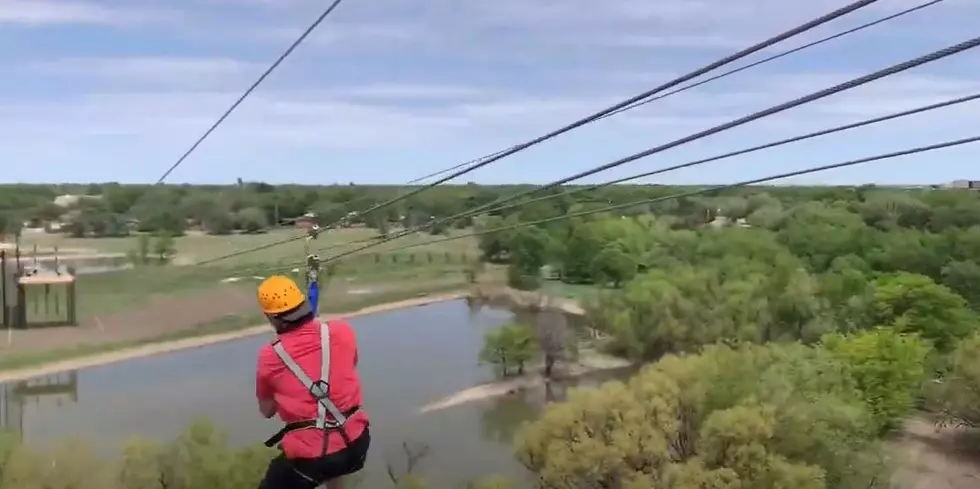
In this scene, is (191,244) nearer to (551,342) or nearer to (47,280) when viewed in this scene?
(47,280)

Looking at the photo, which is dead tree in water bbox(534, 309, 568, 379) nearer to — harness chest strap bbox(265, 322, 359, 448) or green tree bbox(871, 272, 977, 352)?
green tree bbox(871, 272, 977, 352)

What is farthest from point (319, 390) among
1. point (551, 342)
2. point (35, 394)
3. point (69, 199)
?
point (69, 199)

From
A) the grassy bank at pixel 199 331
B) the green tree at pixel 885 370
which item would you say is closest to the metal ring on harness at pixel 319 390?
the green tree at pixel 885 370

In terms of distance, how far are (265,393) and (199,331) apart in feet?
62.3

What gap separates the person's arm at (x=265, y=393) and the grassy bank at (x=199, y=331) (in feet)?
57.7

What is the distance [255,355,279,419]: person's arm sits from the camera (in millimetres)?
1912

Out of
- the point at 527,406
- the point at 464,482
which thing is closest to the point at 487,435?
the point at 527,406

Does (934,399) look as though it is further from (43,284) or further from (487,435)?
(43,284)

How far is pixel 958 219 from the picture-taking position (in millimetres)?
24531

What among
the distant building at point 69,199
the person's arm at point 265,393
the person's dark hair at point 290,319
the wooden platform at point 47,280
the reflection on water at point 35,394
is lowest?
the reflection on water at point 35,394

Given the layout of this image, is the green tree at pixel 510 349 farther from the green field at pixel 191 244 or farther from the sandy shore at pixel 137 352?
the sandy shore at pixel 137 352

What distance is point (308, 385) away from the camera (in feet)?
6.18

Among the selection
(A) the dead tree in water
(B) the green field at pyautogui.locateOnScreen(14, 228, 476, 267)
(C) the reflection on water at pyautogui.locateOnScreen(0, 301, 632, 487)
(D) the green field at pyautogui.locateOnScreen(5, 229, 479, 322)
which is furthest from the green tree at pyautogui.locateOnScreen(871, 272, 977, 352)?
(B) the green field at pyautogui.locateOnScreen(14, 228, 476, 267)

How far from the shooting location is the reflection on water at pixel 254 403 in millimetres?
12688
